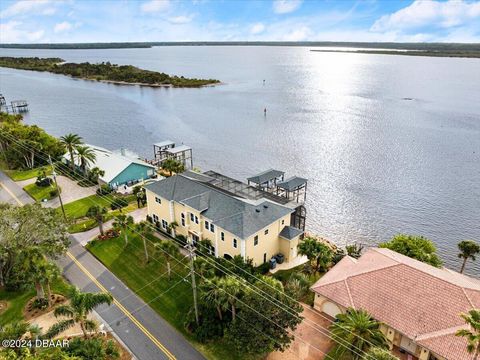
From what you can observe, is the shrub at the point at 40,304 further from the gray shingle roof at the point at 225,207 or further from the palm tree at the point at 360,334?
the palm tree at the point at 360,334

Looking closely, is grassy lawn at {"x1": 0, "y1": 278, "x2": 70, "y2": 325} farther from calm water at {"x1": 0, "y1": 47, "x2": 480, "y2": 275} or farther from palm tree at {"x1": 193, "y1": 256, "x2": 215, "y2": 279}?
calm water at {"x1": 0, "y1": 47, "x2": 480, "y2": 275}

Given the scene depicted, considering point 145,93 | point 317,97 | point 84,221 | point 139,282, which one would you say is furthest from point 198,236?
point 145,93

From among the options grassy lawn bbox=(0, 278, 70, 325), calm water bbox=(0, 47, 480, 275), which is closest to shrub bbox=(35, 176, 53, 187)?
calm water bbox=(0, 47, 480, 275)

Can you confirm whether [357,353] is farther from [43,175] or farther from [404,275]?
[43,175]

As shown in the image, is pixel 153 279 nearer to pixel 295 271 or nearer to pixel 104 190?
pixel 295 271

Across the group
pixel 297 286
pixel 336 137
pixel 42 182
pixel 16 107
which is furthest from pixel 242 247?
pixel 16 107

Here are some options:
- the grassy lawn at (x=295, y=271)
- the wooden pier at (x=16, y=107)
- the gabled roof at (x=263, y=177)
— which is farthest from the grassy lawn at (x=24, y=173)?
the wooden pier at (x=16, y=107)
